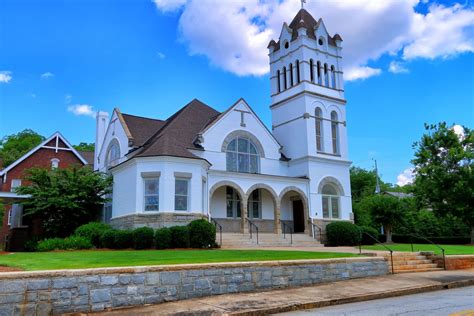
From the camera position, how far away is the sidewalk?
8.68 meters

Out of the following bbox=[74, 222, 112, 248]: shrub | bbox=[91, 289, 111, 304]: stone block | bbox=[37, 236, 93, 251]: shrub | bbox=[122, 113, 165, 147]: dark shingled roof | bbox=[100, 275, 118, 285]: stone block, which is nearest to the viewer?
bbox=[91, 289, 111, 304]: stone block

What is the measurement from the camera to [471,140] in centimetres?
3331

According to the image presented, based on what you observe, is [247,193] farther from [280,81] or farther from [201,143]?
[280,81]

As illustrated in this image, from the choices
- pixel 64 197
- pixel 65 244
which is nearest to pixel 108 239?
pixel 65 244

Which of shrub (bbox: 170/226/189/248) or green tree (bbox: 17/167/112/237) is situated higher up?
green tree (bbox: 17/167/112/237)

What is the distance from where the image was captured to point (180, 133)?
2683 centimetres

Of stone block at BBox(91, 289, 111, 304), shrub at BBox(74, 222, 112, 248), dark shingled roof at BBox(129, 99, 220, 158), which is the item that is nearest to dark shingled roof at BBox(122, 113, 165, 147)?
dark shingled roof at BBox(129, 99, 220, 158)

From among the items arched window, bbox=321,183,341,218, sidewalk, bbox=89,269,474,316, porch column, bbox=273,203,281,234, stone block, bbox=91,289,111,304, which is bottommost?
sidewalk, bbox=89,269,474,316

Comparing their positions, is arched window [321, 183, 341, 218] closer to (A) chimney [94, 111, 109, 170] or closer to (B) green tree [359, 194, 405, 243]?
(B) green tree [359, 194, 405, 243]

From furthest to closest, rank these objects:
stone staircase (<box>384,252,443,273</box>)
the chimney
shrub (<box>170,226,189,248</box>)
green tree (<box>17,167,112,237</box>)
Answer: the chimney
green tree (<box>17,167,112,237</box>)
shrub (<box>170,226,189,248</box>)
stone staircase (<box>384,252,443,273</box>)

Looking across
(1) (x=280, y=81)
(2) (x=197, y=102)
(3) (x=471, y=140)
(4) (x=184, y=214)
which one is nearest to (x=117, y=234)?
(4) (x=184, y=214)

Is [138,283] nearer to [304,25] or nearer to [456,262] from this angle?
[456,262]

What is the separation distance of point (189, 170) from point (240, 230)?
584 cm

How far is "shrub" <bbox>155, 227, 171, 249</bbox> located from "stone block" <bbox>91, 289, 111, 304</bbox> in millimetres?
11669
